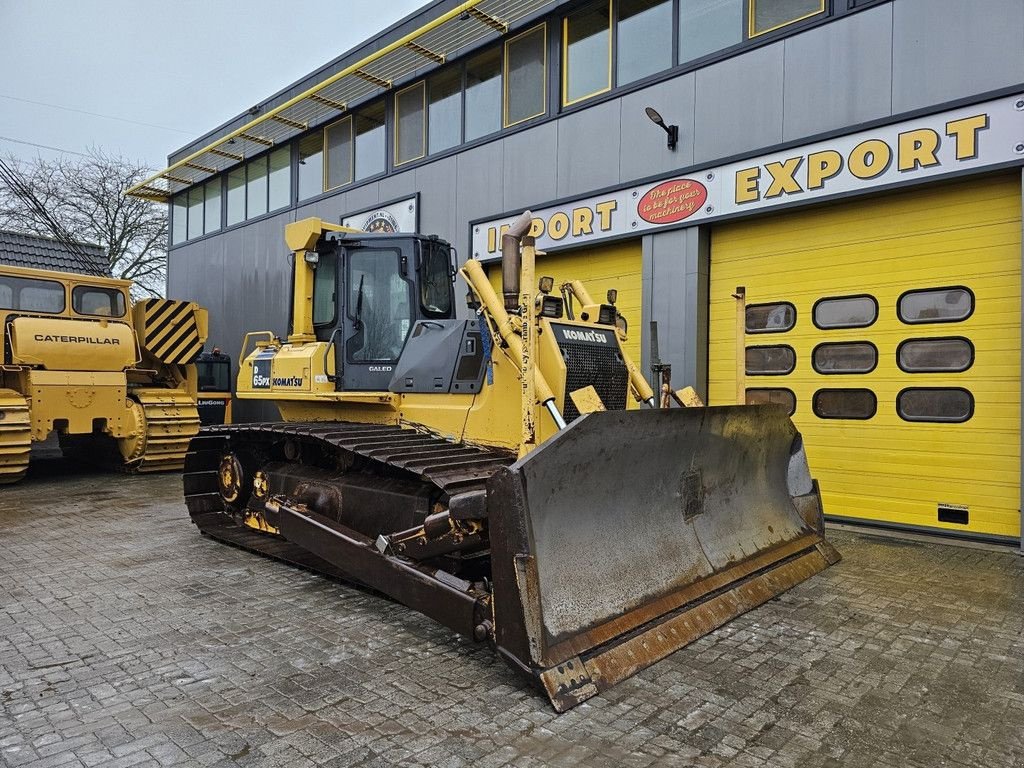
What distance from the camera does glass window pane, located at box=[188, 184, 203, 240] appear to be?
1766cm

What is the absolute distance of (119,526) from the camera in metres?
7.02

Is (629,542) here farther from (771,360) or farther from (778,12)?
(778,12)

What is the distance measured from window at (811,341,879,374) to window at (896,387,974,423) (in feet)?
1.46

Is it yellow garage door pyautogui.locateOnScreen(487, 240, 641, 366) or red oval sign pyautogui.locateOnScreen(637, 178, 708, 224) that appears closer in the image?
red oval sign pyautogui.locateOnScreen(637, 178, 708, 224)

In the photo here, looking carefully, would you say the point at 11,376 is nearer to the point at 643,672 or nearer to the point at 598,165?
the point at 598,165

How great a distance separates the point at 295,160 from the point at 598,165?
7823 millimetres

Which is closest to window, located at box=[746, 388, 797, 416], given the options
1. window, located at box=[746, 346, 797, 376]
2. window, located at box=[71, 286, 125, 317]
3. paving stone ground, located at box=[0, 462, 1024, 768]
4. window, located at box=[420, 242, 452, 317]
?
window, located at box=[746, 346, 797, 376]

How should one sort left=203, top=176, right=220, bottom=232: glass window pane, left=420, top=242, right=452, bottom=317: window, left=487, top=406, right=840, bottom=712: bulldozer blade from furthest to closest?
left=203, top=176, right=220, bottom=232: glass window pane → left=420, top=242, right=452, bottom=317: window → left=487, top=406, right=840, bottom=712: bulldozer blade

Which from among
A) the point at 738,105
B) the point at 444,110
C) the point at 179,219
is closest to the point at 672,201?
the point at 738,105

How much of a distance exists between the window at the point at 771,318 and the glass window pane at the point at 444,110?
5519 millimetres

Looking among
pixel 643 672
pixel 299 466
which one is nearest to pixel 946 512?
pixel 643 672

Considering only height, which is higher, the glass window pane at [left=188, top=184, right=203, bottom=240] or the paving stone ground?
the glass window pane at [left=188, top=184, right=203, bottom=240]

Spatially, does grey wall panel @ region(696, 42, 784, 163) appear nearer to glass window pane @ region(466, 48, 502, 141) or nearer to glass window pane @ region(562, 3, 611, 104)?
glass window pane @ region(562, 3, 611, 104)

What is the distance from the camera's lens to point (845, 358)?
725 cm
